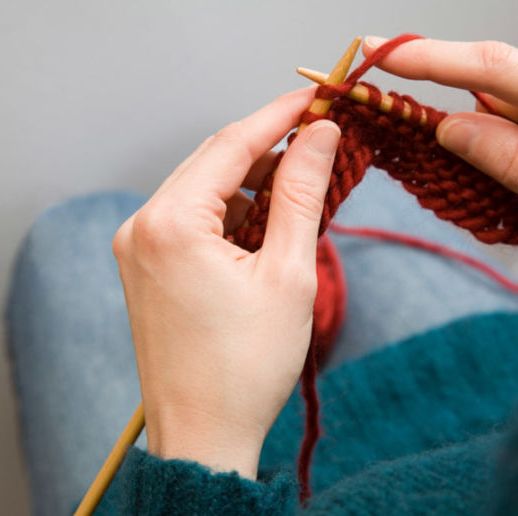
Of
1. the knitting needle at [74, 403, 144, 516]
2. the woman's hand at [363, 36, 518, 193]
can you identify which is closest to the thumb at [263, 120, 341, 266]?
the woman's hand at [363, 36, 518, 193]

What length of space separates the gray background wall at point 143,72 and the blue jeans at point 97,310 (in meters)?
0.07

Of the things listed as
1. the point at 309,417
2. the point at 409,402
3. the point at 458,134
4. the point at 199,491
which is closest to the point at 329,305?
the point at 409,402

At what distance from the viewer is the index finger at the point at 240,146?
58 cm

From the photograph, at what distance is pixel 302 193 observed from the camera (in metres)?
0.56

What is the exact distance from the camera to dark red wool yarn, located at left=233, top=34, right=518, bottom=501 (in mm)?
617

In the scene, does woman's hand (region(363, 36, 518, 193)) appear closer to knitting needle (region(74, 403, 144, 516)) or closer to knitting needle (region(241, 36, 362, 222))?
knitting needle (region(241, 36, 362, 222))

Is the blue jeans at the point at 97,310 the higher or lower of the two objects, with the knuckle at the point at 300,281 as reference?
lower

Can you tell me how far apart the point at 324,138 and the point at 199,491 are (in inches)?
12.5

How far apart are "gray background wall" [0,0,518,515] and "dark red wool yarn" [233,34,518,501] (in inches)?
17.4

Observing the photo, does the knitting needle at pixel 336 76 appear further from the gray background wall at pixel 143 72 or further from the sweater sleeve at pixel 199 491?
the gray background wall at pixel 143 72

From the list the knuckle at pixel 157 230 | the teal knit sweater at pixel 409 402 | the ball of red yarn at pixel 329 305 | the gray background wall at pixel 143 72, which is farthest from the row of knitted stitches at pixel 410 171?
the gray background wall at pixel 143 72

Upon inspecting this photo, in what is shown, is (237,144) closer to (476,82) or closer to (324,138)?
(324,138)

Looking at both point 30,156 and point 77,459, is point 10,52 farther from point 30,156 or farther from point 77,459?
point 77,459

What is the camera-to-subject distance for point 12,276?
1133 millimetres
